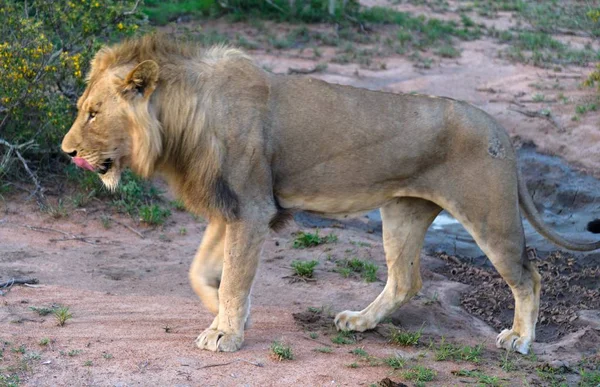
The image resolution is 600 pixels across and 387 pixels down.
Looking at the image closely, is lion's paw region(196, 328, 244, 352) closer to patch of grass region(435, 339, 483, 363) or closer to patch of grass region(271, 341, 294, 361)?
patch of grass region(271, 341, 294, 361)

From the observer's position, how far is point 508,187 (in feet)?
16.6

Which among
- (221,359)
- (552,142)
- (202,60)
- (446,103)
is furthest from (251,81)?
(552,142)

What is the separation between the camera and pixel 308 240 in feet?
22.9

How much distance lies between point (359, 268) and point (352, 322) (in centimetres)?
123

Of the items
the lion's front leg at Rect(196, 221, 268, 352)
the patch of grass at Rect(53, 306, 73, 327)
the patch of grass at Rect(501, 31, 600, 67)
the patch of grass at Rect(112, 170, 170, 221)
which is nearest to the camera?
the lion's front leg at Rect(196, 221, 268, 352)

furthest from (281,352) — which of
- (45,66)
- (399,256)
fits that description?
(45,66)

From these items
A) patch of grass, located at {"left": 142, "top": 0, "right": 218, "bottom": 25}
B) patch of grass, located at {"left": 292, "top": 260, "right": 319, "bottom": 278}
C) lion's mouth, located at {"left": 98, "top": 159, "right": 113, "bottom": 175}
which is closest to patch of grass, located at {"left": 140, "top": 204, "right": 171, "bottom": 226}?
patch of grass, located at {"left": 292, "top": 260, "right": 319, "bottom": 278}

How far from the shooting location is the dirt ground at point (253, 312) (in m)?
4.53

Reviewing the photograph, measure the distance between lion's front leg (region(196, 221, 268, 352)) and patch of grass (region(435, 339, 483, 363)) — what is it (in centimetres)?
106

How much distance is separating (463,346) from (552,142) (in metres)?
4.72

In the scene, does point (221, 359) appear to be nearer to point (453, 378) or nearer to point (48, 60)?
point (453, 378)

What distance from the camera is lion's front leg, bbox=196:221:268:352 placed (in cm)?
475

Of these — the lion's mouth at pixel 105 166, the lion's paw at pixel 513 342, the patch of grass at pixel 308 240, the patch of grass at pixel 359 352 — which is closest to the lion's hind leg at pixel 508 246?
the lion's paw at pixel 513 342

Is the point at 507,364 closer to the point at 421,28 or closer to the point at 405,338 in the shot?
the point at 405,338
